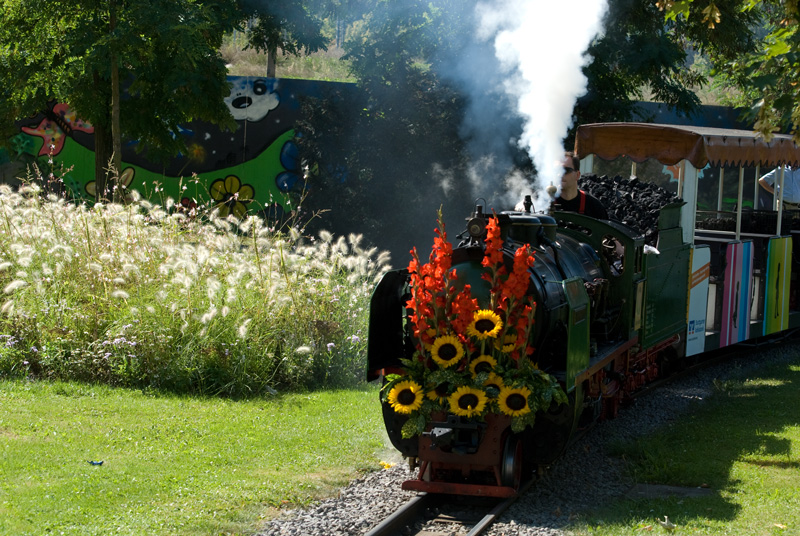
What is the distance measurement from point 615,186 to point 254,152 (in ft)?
45.2

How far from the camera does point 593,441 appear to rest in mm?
8172

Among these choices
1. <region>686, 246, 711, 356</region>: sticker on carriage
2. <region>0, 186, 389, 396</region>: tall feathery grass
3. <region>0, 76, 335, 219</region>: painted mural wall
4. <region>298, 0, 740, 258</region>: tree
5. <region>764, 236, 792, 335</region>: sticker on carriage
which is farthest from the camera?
<region>0, 76, 335, 219</region>: painted mural wall

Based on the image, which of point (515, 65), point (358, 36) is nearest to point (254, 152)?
point (358, 36)

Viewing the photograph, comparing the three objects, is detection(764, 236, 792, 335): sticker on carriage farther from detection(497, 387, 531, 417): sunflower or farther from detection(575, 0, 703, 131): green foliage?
detection(497, 387, 531, 417): sunflower

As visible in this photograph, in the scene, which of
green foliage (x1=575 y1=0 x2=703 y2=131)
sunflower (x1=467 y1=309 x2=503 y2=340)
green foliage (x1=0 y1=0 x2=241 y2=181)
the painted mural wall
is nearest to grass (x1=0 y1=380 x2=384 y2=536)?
sunflower (x1=467 y1=309 x2=503 y2=340)

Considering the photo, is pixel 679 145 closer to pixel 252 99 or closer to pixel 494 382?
pixel 494 382

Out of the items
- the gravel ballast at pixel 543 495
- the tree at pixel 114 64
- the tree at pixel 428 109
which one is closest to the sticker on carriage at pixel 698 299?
the gravel ballast at pixel 543 495

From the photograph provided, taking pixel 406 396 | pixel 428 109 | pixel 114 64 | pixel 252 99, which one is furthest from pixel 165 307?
pixel 252 99

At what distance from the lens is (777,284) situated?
13.1 metres

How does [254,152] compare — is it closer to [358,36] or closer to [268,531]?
[358,36]

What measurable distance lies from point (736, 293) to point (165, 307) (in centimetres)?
784

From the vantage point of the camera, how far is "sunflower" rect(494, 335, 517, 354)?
6.18m

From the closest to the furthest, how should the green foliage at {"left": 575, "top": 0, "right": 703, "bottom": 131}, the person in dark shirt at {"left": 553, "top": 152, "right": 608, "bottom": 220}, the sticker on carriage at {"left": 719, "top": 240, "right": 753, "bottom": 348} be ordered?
the person in dark shirt at {"left": 553, "top": 152, "right": 608, "bottom": 220} < the sticker on carriage at {"left": 719, "top": 240, "right": 753, "bottom": 348} < the green foliage at {"left": 575, "top": 0, "right": 703, "bottom": 131}

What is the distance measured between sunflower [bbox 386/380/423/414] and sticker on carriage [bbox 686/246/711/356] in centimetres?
576
